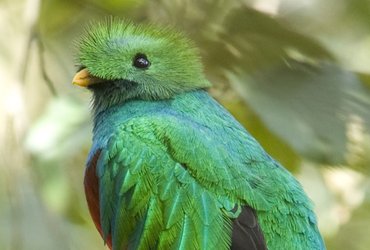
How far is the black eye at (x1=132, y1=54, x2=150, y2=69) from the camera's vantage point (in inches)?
113

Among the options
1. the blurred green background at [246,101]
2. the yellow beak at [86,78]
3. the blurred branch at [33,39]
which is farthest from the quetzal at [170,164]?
the blurred branch at [33,39]

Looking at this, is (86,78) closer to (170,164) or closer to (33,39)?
(170,164)

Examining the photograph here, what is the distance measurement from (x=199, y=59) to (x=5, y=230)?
4.26ft

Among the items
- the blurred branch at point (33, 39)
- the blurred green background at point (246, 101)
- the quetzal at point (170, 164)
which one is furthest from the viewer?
the blurred branch at point (33, 39)

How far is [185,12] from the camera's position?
141 inches

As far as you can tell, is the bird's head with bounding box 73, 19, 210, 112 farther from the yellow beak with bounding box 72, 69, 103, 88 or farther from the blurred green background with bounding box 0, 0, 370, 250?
the blurred green background with bounding box 0, 0, 370, 250

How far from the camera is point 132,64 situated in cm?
288

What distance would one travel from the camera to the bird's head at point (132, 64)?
2859 millimetres

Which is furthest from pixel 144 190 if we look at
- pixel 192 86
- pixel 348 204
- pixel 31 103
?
pixel 31 103

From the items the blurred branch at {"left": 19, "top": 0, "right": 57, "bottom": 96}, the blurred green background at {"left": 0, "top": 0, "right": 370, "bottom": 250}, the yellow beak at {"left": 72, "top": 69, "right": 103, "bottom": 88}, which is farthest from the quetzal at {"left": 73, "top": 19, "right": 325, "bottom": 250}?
the blurred branch at {"left": 19, "top": 0, "right": 57, "bottom": 96}

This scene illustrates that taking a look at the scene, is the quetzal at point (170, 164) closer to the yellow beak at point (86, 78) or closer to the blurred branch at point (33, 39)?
the yellow beak at point (86, 78)

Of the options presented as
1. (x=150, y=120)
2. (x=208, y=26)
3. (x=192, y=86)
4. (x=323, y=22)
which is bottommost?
(x=150, y=120)

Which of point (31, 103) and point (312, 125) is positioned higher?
point (312, 125)

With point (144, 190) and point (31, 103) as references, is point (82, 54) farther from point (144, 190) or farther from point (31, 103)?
point (31, 103)
